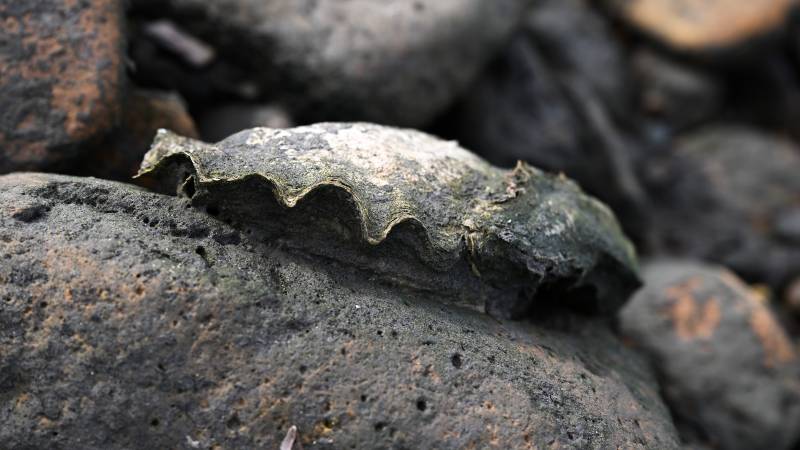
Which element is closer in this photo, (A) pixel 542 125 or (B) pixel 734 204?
(A) pixel 542 125

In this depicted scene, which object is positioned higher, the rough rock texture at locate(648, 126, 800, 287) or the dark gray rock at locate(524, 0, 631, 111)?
the dark gray rock at locate(524, 0, 631, 111)

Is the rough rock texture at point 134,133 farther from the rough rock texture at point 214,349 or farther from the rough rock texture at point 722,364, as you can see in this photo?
the rough rock texture at point 722,364

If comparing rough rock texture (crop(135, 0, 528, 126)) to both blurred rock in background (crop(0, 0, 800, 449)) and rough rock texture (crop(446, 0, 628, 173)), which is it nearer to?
blurred rock in background (crop(0, 0, 800, 449))

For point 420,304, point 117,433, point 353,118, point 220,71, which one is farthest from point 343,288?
point 220,71

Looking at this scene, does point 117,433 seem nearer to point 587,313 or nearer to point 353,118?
point 587,313

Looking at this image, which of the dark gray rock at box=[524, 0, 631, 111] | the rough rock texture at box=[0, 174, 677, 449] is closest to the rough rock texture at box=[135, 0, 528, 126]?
the rough rock texture at box=[0, 174, 677, 449]

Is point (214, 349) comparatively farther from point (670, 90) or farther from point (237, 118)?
point (670, 90)

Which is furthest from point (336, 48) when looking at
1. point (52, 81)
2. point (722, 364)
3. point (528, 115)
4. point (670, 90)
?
point (670, 90)
